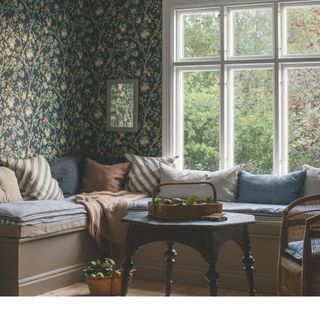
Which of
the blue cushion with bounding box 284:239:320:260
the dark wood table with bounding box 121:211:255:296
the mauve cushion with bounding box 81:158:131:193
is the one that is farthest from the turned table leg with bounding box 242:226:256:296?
the mauve cushion with bounding box 81:158:131:193

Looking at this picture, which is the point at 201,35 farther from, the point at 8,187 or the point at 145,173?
the point at 8,187

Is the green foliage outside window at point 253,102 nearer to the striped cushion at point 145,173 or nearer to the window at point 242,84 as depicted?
the window at point 242,84

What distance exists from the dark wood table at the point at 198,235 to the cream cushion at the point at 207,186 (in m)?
1.70

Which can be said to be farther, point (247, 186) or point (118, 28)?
point (118, 28)

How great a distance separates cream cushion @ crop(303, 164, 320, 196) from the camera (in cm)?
535

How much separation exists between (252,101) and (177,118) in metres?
0.78

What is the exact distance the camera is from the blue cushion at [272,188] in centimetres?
538

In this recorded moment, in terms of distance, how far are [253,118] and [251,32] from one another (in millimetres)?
811

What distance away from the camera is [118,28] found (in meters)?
6.54

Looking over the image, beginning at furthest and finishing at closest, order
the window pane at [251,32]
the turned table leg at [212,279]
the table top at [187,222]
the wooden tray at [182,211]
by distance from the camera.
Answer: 1. the window pane at [251,32]
2. the wooden tray at [182,211]
3. the table top at [187,222]
4. the turned table leg at [212,279]

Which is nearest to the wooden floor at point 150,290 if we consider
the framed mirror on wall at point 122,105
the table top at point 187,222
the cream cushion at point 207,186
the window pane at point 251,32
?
the cream cushion at point 207,186

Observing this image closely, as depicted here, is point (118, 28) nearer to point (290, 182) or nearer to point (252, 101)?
point (252, 101)
